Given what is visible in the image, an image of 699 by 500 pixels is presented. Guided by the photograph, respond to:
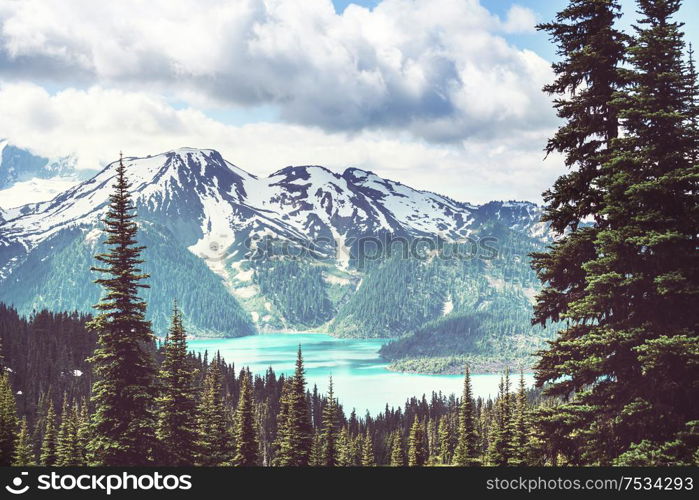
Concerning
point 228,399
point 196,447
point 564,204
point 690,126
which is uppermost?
point 690,126

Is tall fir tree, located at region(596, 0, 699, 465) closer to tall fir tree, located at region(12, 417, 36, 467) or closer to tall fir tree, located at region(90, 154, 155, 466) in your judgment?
tall fir tree, located at region(90, 154, 155, 466)

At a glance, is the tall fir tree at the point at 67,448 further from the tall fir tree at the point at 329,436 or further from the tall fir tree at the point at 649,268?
the tall fir tree at the point at 649,268

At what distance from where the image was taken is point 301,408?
5097 centimetres

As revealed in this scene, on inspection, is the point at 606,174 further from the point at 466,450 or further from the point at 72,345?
the point at 72,345

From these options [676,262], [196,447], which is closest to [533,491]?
[676,262]

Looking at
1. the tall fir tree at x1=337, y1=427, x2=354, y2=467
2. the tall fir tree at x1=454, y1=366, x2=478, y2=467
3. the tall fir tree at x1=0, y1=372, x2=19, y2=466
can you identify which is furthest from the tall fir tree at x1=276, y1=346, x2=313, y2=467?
the tall fir tree at x1=0, y1=372, x2=19, y2=466

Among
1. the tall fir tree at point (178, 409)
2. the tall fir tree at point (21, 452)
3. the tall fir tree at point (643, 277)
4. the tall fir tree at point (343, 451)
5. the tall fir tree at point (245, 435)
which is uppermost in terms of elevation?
the tall fir tree at point (643, 277)

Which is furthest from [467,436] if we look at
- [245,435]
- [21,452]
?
[21,452]

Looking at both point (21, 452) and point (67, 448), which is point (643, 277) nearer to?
point (67, 448)

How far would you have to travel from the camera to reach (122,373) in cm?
2920

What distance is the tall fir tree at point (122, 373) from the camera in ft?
94.8

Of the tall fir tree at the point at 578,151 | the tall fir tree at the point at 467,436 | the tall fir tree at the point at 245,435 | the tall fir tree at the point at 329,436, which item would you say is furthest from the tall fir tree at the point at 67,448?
the tall fir tree at the point at 578,151

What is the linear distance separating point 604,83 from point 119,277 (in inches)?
870

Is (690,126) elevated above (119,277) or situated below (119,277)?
above
